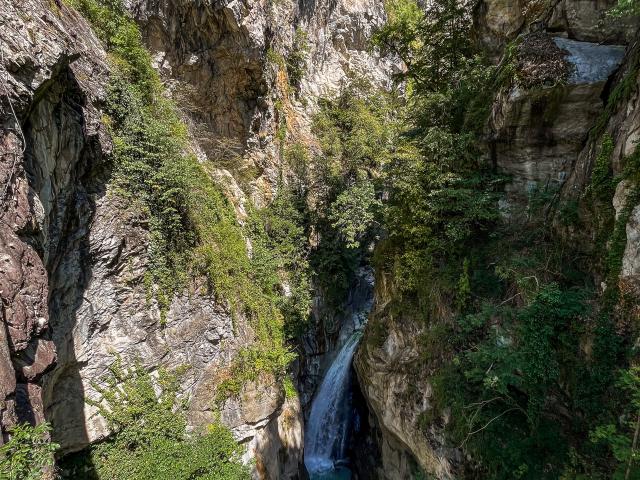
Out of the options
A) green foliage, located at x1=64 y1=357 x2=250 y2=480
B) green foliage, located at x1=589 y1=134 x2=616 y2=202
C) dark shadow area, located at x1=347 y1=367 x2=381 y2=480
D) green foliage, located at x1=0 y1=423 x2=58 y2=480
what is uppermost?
green foliage, located at x1=589 y1=134 x2=616 y2=202

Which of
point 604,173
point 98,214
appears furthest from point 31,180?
point 604,173

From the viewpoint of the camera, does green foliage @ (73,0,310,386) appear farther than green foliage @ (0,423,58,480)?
Yes

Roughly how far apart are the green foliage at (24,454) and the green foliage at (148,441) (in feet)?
12.1

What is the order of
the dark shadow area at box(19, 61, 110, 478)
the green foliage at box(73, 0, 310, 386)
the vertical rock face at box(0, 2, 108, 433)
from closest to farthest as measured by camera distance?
1. the vertical rock face at box(0, 2, 108, 433)
2. the dark shadow area at box(19, 61, 110, 478)
3. the green foliage at box(73, 0, 310, 386)

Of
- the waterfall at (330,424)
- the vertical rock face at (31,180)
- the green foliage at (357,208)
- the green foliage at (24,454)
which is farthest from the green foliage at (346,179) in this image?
the green foliage at (24,454)

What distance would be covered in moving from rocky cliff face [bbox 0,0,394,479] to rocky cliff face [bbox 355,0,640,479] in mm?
3820

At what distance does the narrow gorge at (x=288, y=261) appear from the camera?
14.7 ft

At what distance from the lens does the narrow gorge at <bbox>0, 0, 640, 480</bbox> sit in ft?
14.7

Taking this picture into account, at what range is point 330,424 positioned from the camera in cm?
1323

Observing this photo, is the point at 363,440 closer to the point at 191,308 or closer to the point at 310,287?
the point at 310,287

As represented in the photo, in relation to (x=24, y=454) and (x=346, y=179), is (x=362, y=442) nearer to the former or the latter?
(x=346, y=179)

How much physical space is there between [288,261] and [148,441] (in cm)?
Result: 704

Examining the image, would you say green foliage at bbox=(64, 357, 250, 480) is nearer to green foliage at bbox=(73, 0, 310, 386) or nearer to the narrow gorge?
the narrow gorge

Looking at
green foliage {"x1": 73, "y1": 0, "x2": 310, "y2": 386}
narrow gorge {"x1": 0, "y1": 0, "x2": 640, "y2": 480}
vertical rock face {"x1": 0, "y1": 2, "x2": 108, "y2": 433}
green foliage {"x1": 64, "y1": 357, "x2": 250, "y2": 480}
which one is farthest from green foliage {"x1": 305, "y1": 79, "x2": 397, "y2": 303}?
vertical rock face {"x1": 0, "y1": 2, "x2": 108, "y2": 433}
